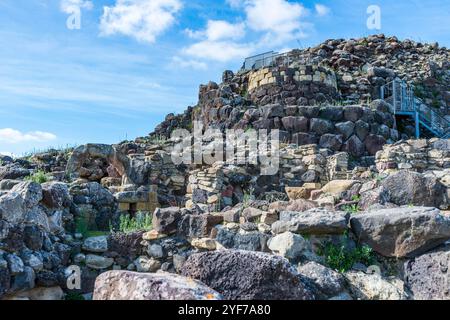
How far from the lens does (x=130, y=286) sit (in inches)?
125

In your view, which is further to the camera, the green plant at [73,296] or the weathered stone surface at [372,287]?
the green plant at [73,296]

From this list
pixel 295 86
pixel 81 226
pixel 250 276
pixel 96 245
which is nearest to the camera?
pixel 250 276

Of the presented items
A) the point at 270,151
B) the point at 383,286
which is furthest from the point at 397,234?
the point at 270,151

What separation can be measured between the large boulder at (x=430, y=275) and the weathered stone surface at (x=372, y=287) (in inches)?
4.2

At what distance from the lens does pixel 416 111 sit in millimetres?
18391

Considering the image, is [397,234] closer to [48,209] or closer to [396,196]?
[396,196]

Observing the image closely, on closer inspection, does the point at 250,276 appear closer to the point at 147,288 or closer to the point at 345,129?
the point at 147,288

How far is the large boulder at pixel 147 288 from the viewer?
3.08 metres

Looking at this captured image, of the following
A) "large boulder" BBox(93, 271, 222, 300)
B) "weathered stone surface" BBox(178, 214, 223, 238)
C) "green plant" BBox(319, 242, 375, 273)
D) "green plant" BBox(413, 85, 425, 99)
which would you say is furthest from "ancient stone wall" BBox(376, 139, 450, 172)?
"green plant" BBox(413, 85, 425, 99)

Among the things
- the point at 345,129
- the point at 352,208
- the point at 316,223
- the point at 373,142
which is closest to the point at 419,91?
the point at 373,142

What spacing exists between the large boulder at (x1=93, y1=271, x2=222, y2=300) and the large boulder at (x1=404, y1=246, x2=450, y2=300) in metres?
1.69

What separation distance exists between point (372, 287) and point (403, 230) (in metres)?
0.58

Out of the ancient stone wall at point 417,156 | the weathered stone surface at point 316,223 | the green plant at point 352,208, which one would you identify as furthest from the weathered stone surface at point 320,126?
the weathered stone surface at point 316,223

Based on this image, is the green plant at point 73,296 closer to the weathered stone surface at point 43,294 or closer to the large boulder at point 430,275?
the weathered stone surface at point 43,294
